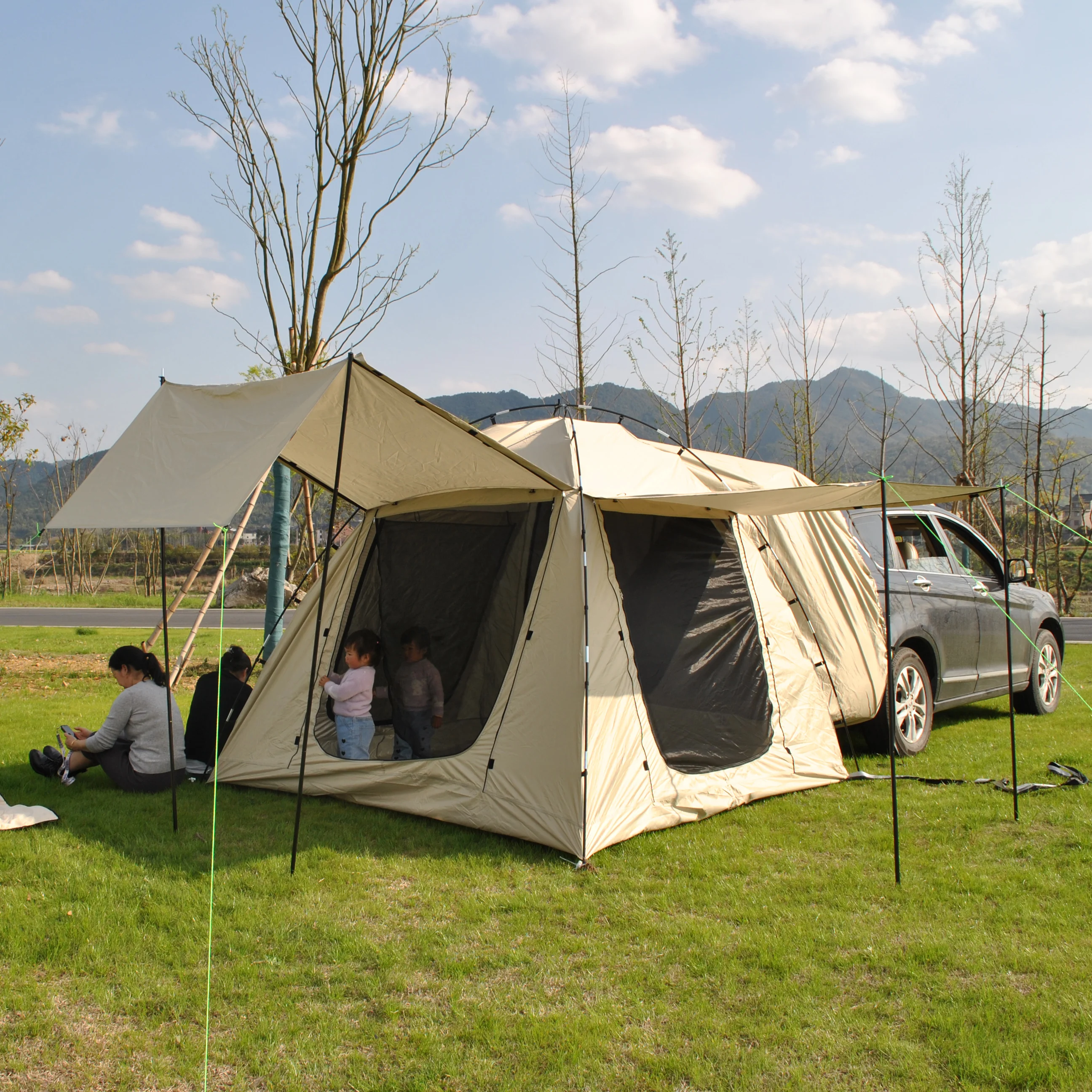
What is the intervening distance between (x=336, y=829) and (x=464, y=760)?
82 centimetres

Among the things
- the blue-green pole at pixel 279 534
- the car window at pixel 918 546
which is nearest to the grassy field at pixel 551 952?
the car window at pixel 918 546

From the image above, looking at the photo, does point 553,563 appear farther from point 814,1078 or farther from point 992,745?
point 992,745

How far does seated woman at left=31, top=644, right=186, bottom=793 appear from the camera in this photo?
583 centimetres

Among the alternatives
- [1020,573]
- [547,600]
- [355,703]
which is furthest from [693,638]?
[1020,573]

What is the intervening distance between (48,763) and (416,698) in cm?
250

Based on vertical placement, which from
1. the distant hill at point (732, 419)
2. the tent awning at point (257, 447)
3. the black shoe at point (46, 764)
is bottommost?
the black shoe at point (46, 764)

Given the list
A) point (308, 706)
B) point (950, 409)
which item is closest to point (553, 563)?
point (308, 706)

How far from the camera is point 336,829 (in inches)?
207

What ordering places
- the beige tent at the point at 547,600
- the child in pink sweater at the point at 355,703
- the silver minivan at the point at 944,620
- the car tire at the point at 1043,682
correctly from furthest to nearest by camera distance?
the car tire at the point at 1043,682, the silver minivan at the point at 944,620, the child in pink sweater at the point at 355,703, the beige tent at the point at 547,600

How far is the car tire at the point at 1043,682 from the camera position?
343 inches

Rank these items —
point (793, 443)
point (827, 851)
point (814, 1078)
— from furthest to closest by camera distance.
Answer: point (793, 443) < point (827, 851) < point (814, 1078)

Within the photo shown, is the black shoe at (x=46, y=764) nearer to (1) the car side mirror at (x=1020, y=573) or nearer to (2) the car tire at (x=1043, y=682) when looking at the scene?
(1) the car side mirror at (x=1020, y=573)

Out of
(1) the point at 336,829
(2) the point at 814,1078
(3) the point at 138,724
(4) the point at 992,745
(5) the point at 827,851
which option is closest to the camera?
(2) the point at 814,1078

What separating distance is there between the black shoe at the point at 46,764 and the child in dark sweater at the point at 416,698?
227 centimetres
